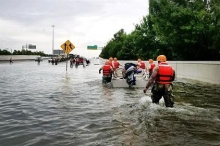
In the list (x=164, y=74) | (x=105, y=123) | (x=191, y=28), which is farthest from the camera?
(x=191, y=28)

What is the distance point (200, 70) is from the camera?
28062 millimetres

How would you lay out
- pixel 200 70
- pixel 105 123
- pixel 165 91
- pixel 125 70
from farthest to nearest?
pixel 200 70 < pixel 125 70 < pixel 165 91 < pixel 105 123

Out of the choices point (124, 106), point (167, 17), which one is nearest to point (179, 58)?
point (167, 17)

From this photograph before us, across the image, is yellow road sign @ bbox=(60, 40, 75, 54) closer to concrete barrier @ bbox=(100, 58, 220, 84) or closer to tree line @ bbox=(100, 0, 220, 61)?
tree line @ bbox=(100, 0, 220, 61)

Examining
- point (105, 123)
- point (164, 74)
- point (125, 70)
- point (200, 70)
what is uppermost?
point (164, 74)

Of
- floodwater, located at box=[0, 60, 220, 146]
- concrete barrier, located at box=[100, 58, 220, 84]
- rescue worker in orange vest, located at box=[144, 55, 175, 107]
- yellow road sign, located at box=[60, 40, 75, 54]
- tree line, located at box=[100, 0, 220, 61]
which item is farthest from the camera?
yellow road sign, located at box=[60, 40, 75, 54]

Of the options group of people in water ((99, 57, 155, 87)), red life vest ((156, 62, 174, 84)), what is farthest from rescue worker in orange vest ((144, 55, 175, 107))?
group of people in water ((99, 57, 155, 87))

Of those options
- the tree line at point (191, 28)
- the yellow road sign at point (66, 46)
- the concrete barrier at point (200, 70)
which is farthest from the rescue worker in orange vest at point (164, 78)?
the yellow road sign at point (66, 46)

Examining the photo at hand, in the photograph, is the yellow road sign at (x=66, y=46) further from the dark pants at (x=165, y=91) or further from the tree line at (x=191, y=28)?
the dark pants at (x=165, y=91)

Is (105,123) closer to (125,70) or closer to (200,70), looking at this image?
(125,70)

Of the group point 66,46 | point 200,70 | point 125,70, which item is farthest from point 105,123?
point 66,46

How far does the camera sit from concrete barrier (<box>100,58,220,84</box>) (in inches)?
955

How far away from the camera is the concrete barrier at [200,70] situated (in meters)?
24.3

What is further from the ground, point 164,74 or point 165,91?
point 164,74
